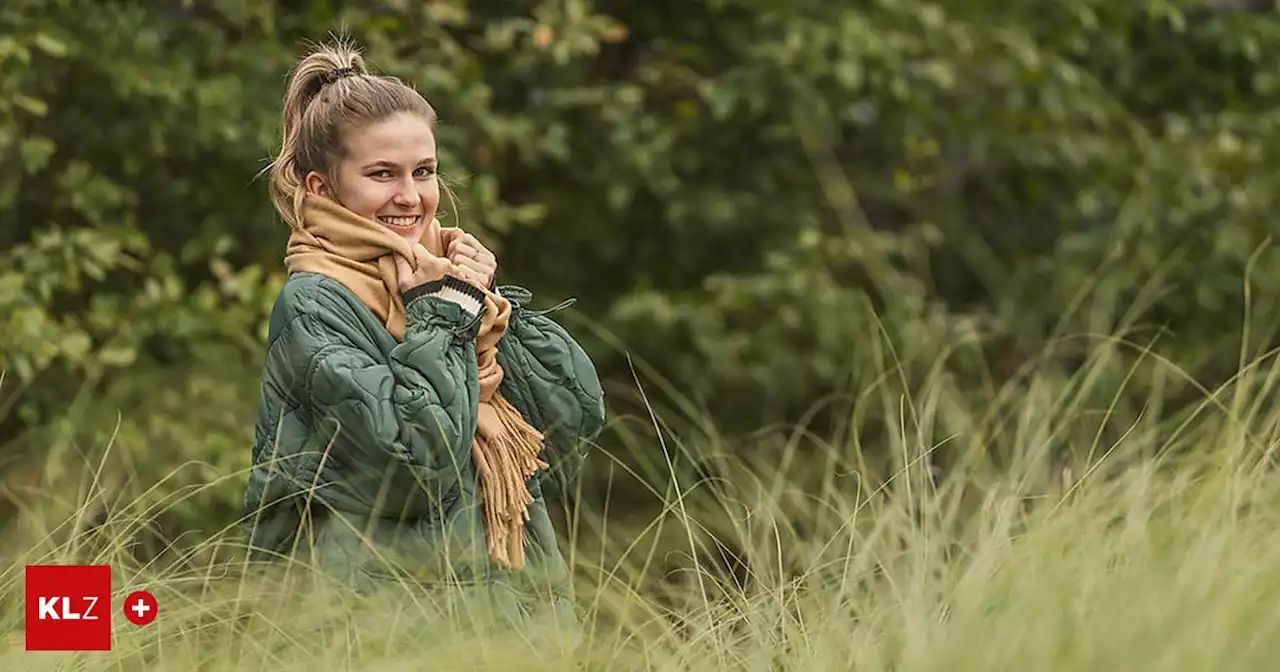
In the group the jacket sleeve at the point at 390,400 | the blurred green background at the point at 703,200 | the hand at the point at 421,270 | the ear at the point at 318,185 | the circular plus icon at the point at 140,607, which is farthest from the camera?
the blurred green background at the point at 703,200

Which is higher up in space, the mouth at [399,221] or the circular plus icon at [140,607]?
the mouth at [399,221]

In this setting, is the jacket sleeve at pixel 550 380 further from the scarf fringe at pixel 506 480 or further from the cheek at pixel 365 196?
the cheek at pixel 365 196

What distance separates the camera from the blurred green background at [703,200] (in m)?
6.45

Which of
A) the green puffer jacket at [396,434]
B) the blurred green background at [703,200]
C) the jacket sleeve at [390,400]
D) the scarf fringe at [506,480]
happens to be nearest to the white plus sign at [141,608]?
the green puffer jacket at [396,434]

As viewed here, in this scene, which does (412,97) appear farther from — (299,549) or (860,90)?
(860,90)

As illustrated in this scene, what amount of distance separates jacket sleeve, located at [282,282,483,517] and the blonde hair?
0.29 metres

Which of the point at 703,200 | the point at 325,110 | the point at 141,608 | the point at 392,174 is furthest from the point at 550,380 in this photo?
the point at 703,200

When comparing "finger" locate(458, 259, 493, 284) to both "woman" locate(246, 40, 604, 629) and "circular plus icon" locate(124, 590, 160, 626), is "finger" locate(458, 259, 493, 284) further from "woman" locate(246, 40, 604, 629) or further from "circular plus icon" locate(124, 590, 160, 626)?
"circular plus icon" locate(124, 590, 160, 626)

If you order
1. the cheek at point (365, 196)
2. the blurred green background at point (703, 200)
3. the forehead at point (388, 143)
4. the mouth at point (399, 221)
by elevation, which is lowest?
the blurred green background at point (703, 200)

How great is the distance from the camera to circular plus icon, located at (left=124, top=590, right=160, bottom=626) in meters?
3.59

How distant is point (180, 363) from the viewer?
6832 mm

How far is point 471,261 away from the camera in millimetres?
3365

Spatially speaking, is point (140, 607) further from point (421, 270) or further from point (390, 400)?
point (421, 270)

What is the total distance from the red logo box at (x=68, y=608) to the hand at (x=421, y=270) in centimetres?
84
